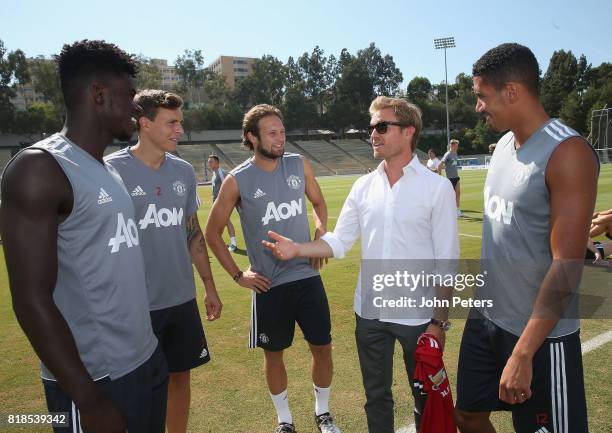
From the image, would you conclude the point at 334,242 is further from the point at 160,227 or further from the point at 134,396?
the point at 134,396

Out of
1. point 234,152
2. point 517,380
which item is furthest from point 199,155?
point 517,380

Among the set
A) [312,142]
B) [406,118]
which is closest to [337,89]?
[312,142]

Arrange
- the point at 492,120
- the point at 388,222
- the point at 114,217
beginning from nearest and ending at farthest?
the point at 114,217, the point at 492,120, the point at 388,222

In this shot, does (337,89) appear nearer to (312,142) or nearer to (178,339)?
(312,142)

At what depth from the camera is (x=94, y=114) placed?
2.07m

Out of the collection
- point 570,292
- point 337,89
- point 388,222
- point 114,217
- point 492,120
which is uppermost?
point 337,89

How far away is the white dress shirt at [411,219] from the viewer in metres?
2.79

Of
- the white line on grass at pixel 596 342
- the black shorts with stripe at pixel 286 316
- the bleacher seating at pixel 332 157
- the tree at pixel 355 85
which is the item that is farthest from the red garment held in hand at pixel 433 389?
the tree at pixel 355 85

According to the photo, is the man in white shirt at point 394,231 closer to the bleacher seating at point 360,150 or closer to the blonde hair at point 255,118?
the blonde hair at point 255,118

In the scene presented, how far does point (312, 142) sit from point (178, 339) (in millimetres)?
72145

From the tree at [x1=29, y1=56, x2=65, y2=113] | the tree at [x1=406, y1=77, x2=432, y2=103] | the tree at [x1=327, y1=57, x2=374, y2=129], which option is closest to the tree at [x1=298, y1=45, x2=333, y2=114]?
the tree at [x1=327, y1=57, x2=374, y2=129]

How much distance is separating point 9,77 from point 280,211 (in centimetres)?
7020

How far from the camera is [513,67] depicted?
7.77ft

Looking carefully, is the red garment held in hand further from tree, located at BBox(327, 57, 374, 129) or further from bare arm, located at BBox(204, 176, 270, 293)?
tree, located at BBox(327, 57, 374, 129)
